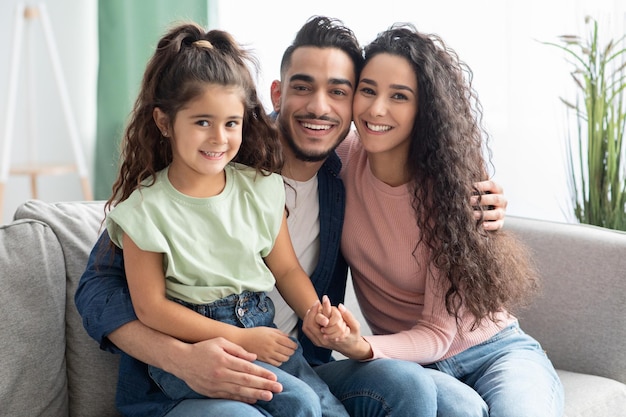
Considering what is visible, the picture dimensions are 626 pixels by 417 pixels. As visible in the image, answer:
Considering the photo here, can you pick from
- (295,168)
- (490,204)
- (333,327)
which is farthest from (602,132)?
(333,327)

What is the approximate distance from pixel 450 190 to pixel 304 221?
37cm

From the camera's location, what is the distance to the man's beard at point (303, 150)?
1.95 metres

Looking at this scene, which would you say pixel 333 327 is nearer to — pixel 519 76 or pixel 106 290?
pixel 106 290

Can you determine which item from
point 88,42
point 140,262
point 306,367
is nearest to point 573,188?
point 306,367

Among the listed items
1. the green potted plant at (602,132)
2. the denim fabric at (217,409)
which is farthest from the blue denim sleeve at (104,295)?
the green potted plant at (602,132)

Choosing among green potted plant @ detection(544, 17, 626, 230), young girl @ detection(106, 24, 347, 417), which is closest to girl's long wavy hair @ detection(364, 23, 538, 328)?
young girl @ detection(106, 24, 347, 417)

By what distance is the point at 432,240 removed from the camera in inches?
73.0

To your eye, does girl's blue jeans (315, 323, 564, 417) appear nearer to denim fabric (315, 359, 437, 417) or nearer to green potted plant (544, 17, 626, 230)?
denim fabric (315, 359, 437, 417)

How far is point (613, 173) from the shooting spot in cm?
288

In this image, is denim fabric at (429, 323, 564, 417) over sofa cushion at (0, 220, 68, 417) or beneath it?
beneath

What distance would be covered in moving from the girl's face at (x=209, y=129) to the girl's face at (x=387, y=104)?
363mm

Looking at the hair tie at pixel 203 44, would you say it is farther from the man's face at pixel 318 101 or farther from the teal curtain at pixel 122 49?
the teal curtain at pixel 122 49

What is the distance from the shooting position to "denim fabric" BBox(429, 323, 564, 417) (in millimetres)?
1697

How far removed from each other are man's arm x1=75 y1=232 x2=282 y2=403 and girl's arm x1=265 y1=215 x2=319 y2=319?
0.78ft
